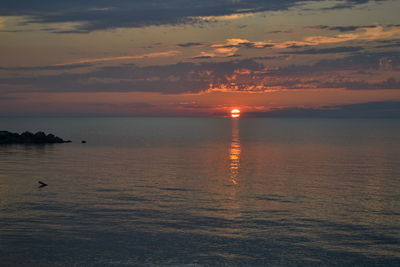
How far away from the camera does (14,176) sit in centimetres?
6956

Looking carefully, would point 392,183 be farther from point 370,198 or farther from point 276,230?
point 276,230

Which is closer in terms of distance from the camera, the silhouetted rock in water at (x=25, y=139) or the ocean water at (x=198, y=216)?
the ocean water at (x=198, y=216)

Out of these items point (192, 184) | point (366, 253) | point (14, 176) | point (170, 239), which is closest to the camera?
point (366, 253)

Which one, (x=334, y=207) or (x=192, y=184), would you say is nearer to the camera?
(x=334, y=207)

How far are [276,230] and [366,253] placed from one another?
8.36 meters

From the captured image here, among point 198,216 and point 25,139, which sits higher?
point 25,139

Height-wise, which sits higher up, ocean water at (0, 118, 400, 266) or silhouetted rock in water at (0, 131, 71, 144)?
silhouetted rock in water at (0, 131, 71, 144)

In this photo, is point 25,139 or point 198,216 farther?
point 25,139

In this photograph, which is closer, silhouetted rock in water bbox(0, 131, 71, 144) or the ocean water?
the ocean water

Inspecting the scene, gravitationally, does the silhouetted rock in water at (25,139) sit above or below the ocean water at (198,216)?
above

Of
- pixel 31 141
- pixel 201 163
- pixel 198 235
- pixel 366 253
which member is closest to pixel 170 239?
pixel 198 235

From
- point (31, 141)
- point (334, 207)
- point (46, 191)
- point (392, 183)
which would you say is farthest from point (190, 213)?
point (31, 141)

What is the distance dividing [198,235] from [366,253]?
45.6ft

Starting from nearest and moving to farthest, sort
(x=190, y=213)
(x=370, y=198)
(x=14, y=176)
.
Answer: (x=190, y=213) < (x=370, y=198) < (x=14, y=176)
